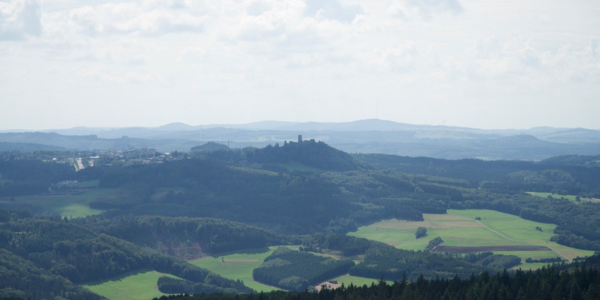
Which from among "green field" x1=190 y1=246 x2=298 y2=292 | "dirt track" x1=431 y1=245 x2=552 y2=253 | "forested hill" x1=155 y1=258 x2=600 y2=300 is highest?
"forested hill" x1=155 y1=258 x2=600 y2=300

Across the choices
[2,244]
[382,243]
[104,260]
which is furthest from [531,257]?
[2,244]

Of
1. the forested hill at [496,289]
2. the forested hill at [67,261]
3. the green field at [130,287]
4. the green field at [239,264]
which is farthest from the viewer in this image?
the green field at [239,264]

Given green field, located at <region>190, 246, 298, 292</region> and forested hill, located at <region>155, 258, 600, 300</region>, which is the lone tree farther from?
forested hill, located at <region>155, 258, 600, 300</region>

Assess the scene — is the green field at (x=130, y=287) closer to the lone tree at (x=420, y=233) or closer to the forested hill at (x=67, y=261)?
the forested hill at (x=67, y=261)

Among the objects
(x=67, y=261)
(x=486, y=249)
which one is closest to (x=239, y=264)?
(x=67, y=261)

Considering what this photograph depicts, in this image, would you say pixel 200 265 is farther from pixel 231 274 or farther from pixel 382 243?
pixel 382 243

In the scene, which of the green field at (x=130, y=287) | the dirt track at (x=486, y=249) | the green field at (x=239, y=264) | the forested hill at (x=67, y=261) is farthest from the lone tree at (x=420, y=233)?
the green field at (x=130, y=287)

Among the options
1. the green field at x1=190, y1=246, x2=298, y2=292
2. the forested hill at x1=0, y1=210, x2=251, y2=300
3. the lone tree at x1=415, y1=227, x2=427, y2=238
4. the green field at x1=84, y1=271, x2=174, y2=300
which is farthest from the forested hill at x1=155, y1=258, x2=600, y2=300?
the lone tree at x1=415, y1=227, x2=427, y2=238

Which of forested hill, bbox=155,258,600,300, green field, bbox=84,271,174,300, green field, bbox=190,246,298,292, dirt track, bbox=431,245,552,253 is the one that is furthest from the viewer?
dirt track, bbox=431,245,552,253
